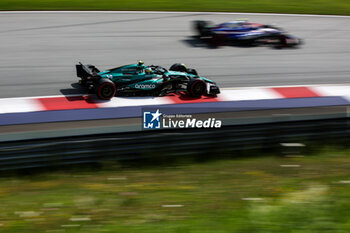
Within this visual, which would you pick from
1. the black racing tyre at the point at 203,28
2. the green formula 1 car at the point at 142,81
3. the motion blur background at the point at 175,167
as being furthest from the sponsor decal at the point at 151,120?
the black racing tyre at the point at 203,28

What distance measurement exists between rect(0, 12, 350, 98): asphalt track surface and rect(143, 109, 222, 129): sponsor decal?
3.98m

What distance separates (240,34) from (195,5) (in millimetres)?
5204

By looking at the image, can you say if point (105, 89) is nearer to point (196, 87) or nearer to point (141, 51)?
point (196, 87)

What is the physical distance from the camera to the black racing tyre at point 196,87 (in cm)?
1006

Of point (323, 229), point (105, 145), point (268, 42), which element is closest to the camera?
point (323, 229)

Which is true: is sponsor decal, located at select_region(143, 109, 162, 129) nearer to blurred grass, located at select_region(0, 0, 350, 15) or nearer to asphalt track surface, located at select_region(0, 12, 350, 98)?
asphalt track surface, located at select_region(0, 12, 350, 98)

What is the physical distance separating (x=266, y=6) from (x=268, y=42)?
504 cm

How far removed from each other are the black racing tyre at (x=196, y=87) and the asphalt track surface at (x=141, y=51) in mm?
1631

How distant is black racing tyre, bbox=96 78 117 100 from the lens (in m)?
9.69

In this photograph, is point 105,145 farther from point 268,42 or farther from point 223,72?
point 268,42

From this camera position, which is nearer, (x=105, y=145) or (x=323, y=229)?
(x=323, y=229)

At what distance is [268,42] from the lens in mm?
14812

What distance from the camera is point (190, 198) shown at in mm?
5527

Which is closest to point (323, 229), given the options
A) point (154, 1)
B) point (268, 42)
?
point (268, 42)
